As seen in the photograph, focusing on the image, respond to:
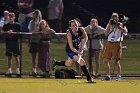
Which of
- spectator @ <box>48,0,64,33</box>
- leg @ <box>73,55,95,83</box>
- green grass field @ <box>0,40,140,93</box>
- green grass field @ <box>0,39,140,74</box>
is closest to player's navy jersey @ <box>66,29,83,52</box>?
leg @ <box>73,55,95,83</box>

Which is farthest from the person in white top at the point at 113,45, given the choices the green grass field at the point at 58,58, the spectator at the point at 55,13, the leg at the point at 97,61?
the spectator at the point at 55,13

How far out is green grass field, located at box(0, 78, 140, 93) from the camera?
16.6m

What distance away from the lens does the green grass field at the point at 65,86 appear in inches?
653

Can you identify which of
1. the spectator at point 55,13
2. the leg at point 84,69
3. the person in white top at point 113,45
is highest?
the spectator at point 55,13

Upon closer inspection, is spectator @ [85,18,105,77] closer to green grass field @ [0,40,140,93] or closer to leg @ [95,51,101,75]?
leg @ [95,51,101,75]

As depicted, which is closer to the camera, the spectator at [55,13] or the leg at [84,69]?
the leg at [84,69]

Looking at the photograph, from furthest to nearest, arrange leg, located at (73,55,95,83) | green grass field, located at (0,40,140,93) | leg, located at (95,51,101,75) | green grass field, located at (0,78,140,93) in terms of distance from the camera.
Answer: leg, located at (95,51,101,75), leg, located at (73,55,95,83), green grass field, located at (0,40,140,93), green grass field, located at (0,78,140,93)

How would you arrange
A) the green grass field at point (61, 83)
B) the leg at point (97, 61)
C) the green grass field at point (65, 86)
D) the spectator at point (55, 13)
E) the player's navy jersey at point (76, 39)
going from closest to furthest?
the green grass field at point (65, 86)
the green grass field at point (61, 83)
the player's navy jersey at point (76, 39)
the leg at point (97, 61)
the spectator at point (55, 13)

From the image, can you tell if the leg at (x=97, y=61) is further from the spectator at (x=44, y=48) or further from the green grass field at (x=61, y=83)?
the spectator at (x=44, y=48)

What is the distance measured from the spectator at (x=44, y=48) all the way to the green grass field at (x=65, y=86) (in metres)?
1.93

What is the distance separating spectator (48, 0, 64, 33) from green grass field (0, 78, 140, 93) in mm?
10130

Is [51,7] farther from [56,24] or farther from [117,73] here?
[117,73]

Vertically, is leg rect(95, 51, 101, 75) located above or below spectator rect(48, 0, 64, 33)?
below

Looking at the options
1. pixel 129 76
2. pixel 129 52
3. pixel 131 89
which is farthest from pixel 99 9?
pixel 131 89
